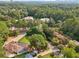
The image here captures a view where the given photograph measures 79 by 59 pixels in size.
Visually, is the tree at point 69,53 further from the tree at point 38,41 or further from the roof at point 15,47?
the roof at point 15,47

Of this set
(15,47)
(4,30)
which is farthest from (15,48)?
(4,30)

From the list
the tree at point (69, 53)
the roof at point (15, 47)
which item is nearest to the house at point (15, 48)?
the roof at point (15, 47)

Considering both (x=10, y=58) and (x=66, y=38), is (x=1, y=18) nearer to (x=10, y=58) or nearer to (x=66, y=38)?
(x=10, y=58)

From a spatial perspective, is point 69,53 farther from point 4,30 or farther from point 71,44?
point 4,30

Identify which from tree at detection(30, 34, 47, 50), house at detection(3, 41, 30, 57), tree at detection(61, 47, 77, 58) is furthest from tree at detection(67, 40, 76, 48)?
house at detection(3, 41, 30, 57)

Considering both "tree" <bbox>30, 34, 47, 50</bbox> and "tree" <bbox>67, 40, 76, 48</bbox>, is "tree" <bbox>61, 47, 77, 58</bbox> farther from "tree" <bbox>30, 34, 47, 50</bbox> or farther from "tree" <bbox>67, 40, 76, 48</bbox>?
"tree" <bbox>30, 34, 47, 50</bbox>

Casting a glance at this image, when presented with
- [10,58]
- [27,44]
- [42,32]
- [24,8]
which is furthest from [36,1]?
[10,58]
